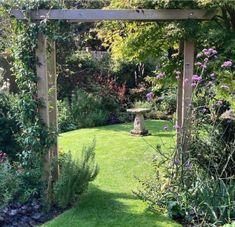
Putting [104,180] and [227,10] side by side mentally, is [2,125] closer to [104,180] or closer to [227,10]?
[104,180]

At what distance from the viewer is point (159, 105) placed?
412 inches

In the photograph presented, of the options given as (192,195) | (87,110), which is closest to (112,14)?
(192,195)

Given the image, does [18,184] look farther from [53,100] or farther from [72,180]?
[53,100]

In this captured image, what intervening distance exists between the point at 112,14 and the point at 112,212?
2.23 metres

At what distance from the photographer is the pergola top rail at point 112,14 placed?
4324 mm

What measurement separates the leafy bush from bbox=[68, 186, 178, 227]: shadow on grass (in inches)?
6.0

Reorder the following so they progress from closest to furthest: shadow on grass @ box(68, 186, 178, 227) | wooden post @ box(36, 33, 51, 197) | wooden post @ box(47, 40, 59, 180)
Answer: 1. shadow on grass @ box(68, 186, 178, 227)
2. wooden post @ box(36, 33, 51, 197)
3. wooden post @ box(47, 40, 59, 180)

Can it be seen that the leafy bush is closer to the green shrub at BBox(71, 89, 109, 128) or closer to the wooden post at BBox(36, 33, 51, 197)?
the wooden post at BBox(36, 33, 51, 197)

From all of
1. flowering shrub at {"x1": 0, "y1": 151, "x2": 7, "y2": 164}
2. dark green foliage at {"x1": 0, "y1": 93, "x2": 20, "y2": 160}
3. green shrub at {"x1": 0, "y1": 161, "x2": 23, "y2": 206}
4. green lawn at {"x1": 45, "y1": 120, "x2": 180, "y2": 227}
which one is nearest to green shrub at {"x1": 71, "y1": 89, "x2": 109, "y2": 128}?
green lawn at {"x1": 45, "y1": 120, "x2": 180, "y2": 227}

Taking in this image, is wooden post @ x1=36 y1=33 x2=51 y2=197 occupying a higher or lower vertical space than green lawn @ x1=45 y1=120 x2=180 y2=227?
higher

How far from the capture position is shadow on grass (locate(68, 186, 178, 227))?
4.01 meters

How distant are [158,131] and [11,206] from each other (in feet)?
15.2

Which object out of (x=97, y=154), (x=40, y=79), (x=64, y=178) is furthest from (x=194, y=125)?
(x=97, y=154)

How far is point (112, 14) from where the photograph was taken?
171 inches
